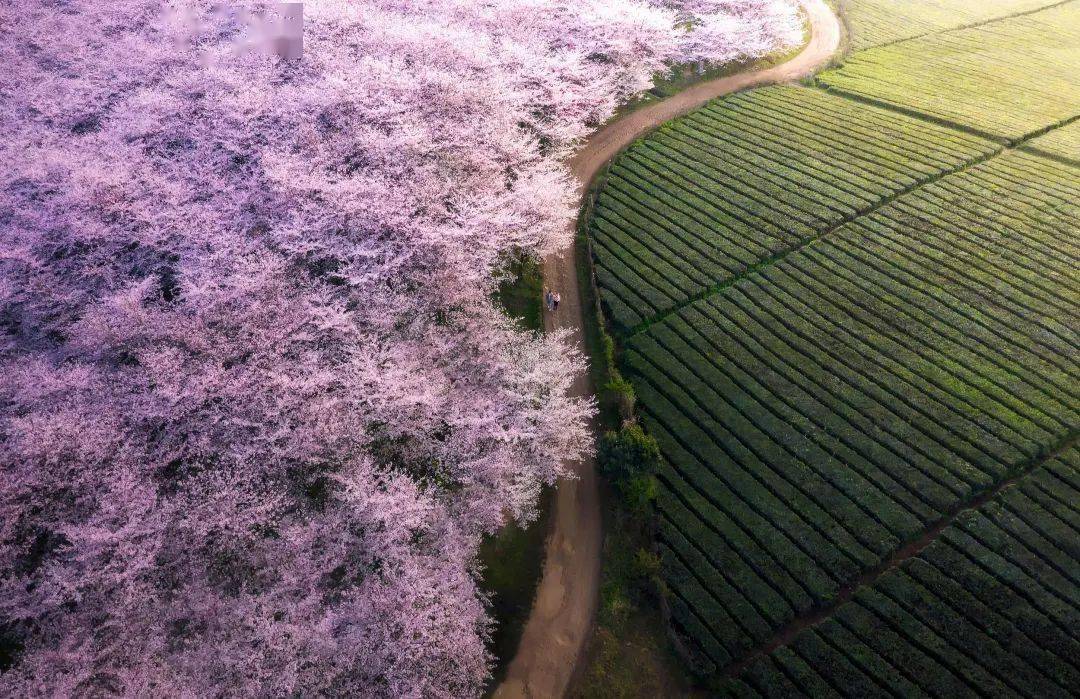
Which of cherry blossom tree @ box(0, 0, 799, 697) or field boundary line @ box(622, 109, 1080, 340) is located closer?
cherry blossom tree @ box(0, 0, 799, 697)

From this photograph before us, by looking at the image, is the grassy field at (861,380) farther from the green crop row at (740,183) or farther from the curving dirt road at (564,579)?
the curving dirt road at (564,579)

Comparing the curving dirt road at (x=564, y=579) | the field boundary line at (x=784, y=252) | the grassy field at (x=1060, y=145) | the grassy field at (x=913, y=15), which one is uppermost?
the grassy field at (x=913, y=15)

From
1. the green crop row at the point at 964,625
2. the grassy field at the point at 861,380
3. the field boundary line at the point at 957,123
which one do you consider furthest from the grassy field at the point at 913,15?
the green crop row at the point at 964,625

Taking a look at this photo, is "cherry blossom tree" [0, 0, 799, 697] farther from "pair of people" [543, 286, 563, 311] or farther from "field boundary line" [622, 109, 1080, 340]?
"field boundary line" [622, 109, 1080, 340]

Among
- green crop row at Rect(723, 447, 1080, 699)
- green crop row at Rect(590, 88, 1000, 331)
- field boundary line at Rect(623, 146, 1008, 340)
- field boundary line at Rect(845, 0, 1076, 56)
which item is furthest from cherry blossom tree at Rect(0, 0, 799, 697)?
field boundary line at Rect(845, 0, 1076, 56)

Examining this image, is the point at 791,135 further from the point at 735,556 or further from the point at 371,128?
the point at 735,556

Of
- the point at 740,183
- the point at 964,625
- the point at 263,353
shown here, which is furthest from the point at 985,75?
the point at 263,353
